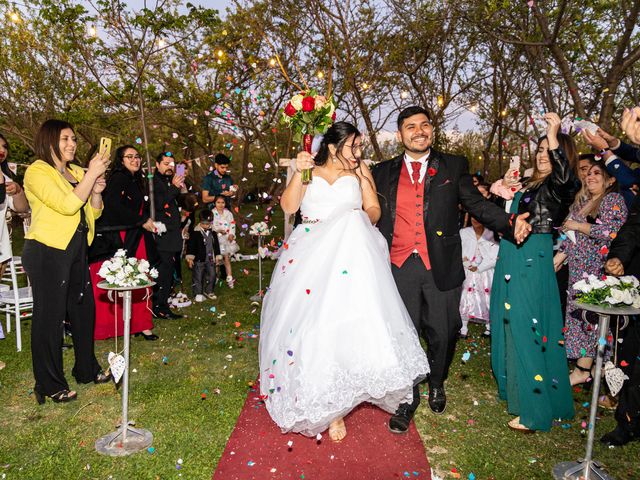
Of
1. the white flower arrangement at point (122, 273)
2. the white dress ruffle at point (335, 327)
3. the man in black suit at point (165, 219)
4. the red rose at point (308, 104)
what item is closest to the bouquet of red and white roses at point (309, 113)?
the red rose at point (308, 104)

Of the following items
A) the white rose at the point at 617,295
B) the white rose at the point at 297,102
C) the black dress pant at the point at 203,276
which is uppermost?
the white rose at the point at 297,102

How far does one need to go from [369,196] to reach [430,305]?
1.02 m

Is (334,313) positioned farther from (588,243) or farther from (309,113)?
(588,243)

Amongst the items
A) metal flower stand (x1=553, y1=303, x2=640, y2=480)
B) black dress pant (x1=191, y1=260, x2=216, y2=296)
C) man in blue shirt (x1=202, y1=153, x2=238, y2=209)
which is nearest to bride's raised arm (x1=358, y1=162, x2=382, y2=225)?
metal flower stand (x1=553, y1=303, x2=640, y2=480)

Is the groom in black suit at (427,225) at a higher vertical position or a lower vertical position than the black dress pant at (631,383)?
higher

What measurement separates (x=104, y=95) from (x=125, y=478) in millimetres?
12696

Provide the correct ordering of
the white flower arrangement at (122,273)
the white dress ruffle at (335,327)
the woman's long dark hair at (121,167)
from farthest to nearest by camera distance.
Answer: the woman's long dark hair at (121,167)
the white flower arrangement at (122,273)
the white dress ruffle at (335,327)

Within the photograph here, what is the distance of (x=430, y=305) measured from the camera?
4020mm

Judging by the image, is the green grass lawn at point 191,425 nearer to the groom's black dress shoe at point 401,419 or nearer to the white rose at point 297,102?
the groom's black dress shoe at point 401,419

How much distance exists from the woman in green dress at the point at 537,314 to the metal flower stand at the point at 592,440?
52cm

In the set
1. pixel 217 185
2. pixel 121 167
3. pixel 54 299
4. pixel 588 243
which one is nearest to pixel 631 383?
pixel 588 243

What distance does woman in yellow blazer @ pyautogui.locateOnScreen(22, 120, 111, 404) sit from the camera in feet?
12.8

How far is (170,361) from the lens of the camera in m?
5.36

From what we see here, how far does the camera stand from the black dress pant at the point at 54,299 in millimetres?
4004
